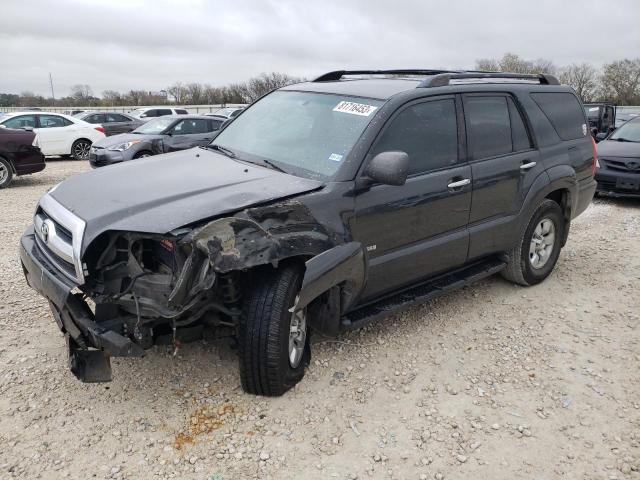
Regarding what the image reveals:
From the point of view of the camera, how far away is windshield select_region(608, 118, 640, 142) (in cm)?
969

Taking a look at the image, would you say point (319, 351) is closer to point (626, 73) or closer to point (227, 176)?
point (227, 176)

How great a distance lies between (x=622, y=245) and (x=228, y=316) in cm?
540

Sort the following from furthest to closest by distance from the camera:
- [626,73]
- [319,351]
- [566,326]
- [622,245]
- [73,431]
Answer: [626,73] < [622,245] < [566,326] < [319,351] < [73,431]

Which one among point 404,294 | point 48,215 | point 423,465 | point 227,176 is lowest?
point 423,465

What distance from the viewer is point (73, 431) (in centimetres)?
291

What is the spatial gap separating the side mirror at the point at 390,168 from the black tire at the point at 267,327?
746mm

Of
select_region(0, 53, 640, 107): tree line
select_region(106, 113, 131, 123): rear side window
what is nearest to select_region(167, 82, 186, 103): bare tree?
select_region(0, 53, 640, 107): tree line

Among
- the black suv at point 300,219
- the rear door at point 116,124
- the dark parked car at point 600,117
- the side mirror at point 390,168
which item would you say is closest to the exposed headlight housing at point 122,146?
the black suv at point 300,219

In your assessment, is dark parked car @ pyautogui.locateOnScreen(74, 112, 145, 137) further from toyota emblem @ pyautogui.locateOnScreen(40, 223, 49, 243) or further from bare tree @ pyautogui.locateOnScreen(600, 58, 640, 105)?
bare tree @ pyautogui.locateOnScreen(600, 58, 640, 105)

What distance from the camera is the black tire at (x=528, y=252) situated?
477cm

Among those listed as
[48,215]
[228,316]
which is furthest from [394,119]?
[48,215]

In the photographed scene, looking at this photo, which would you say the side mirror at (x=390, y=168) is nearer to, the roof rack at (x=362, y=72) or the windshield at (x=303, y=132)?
the windshield at (x=303, y=132)

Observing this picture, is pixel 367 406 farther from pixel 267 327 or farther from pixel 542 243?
pixel 542 243

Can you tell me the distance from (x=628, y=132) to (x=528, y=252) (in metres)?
6.76
